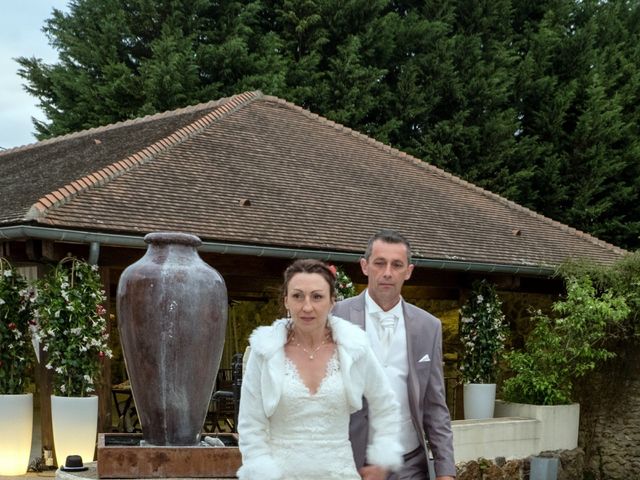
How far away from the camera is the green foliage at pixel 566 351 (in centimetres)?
1208

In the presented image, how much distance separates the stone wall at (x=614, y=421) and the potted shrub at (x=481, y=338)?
1.43 m

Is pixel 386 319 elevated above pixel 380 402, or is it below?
above

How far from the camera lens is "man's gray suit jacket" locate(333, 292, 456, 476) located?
3.66m

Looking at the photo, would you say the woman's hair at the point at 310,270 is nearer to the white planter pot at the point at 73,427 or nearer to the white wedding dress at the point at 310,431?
the white wedding dress at the point at 310,431

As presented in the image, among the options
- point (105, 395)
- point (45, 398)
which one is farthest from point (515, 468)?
point (45, 398)

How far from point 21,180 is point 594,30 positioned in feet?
46.5

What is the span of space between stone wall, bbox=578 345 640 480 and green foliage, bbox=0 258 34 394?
23.4 feet

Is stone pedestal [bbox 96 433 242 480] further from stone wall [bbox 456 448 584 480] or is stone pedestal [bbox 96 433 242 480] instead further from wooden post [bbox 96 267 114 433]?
stone wall [bbox 456 448 584 480]

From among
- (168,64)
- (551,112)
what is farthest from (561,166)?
(168,64)

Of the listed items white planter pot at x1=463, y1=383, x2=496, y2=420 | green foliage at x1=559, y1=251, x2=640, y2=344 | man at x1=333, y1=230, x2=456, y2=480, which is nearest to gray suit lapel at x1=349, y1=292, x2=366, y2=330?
man at x1=333, y1=230, x2=456, y2=480

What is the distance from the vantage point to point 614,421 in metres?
12.8

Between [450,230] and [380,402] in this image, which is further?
[450,230]

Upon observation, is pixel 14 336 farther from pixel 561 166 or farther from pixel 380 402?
pixel 561 166

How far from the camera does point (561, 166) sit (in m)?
21.4
